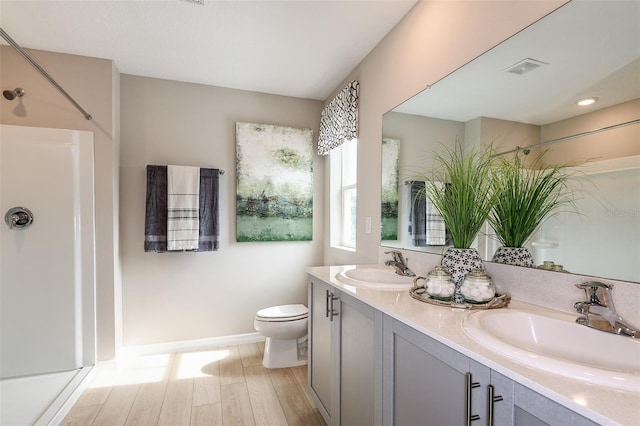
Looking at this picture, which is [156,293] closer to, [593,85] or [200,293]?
[200,293]

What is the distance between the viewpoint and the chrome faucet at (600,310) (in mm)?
812

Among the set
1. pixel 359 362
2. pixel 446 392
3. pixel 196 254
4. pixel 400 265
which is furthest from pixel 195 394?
pixel 446 392

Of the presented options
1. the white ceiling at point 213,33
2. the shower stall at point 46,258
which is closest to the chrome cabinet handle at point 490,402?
the white ceiling at point 213,33

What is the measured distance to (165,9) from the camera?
1783 millimetres

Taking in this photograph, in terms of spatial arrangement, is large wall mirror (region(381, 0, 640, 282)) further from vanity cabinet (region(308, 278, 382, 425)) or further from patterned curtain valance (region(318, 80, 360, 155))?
patterned curtain valance (region(318, 80, 360, 155))

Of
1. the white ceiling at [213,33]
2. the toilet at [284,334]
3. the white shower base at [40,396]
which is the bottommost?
the white shower base at [40,396]

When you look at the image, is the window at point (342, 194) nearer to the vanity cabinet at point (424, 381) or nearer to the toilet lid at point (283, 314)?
the toilet lid at point (283, 314)

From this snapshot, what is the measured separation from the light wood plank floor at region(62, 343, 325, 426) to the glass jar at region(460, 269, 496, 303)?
1.22 metres

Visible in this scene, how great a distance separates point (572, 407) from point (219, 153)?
9.19ft

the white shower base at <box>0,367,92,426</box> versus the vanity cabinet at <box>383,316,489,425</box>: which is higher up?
the vanity cabinet at <box>383,316,489,425</box>

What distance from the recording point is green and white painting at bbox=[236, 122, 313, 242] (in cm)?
283

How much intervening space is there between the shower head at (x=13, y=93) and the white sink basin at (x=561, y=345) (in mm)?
3074

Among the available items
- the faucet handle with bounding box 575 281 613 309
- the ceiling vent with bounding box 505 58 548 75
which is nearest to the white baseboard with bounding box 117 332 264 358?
the faucet handle with bounding box 575 281 613 309

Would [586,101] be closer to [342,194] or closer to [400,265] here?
[400,265]
